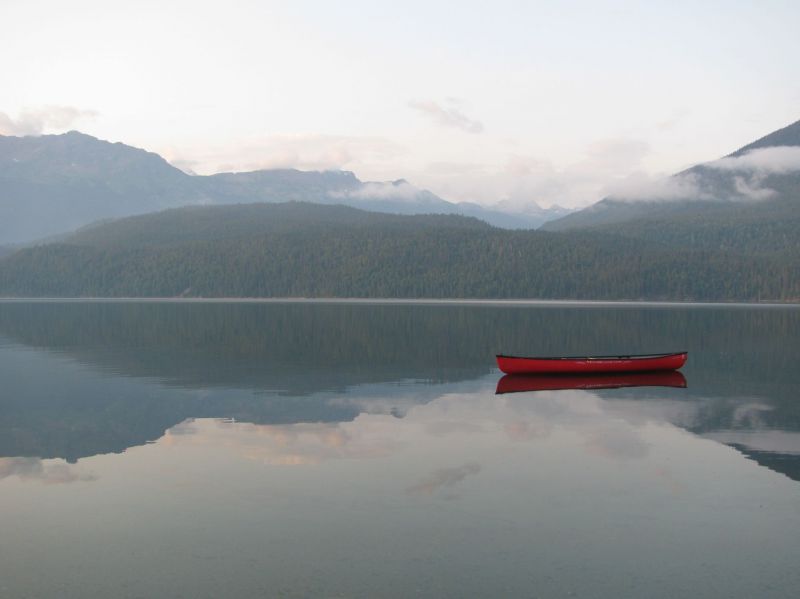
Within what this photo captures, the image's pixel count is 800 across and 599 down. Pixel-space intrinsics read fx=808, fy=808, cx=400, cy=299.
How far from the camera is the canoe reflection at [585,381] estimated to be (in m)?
58.3

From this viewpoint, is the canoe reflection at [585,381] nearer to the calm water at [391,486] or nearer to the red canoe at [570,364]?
the red canoe at [570,364]

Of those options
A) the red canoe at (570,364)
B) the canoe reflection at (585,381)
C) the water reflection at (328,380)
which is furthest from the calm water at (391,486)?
the red canoe at (570,364)

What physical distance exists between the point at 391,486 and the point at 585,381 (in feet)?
115

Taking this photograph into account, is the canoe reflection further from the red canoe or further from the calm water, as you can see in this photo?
the calm water

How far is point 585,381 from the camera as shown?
61.8 m

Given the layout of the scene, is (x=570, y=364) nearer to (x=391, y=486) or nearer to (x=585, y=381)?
(x=585, y=381)

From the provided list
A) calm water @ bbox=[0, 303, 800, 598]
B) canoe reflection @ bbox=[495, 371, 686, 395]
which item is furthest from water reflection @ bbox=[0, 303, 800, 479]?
calm water @ bbox=[0, 303, 800, 598]

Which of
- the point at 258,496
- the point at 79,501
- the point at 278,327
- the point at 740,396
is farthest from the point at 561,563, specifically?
the point at 278,327

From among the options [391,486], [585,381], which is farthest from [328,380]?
[391,486]

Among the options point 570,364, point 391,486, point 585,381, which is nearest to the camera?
point 391,486

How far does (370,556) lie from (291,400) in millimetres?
28265

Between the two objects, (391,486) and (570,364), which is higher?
(570,364)

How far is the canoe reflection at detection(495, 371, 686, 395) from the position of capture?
58312 millimetres

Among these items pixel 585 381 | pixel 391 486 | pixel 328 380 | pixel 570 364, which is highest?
pixel 570 364
